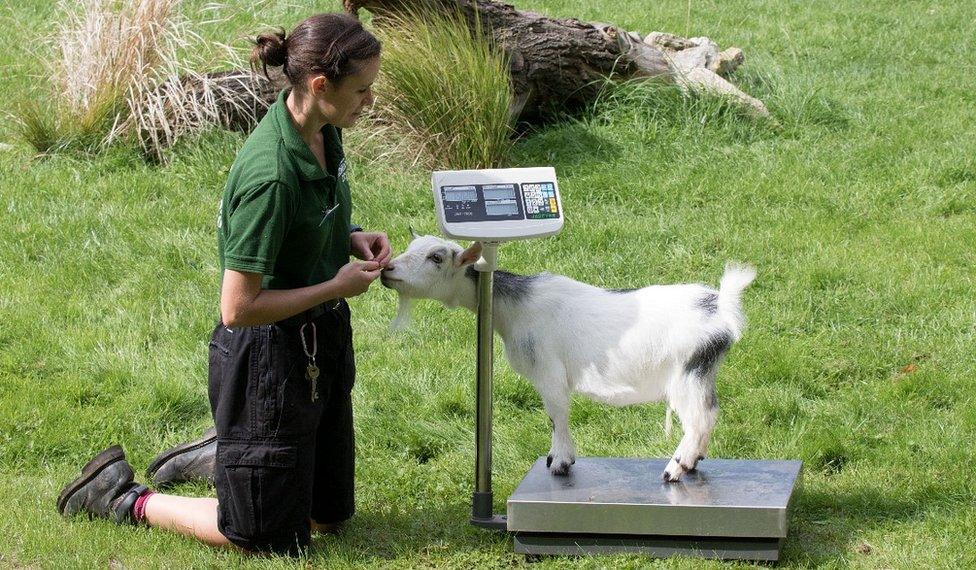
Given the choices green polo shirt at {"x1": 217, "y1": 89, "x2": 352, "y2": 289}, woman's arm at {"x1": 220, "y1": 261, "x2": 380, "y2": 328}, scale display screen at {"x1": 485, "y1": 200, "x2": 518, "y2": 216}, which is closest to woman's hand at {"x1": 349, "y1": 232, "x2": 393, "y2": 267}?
green polo shirt at {"x1": 217, "y1": 89, "x2": 352, "y2": 289}

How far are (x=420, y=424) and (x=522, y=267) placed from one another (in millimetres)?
1801

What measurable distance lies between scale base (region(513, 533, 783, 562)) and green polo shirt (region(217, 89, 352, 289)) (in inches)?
49.1

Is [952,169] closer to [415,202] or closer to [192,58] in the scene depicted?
[415,202]

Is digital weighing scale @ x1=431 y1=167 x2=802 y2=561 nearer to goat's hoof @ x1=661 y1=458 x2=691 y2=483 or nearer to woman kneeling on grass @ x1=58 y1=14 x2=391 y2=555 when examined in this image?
goat's hoof @ x1=661 y1=458 x2=691 y2=483

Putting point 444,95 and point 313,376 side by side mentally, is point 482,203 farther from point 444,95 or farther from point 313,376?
point 444,95

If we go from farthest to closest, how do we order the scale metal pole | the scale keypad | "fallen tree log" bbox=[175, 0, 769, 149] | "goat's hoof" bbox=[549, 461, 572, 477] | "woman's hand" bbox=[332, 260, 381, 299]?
"fallen tree log" bbox=[175, 0, 769, 149], "goat's hoof" bbox=[549, 461, 572, 477], the scale metal pole, the scale keypad, "woman's hand" bbox=[332, 260, 381, 299]

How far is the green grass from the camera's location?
449cm

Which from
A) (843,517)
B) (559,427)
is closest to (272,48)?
(559,427)

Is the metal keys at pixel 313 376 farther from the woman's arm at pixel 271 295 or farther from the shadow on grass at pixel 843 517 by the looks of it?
the shadow on grass at pixel 843 517

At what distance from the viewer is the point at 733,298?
4137mm

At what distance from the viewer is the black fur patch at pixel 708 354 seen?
411cm

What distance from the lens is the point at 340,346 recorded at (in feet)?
13.8

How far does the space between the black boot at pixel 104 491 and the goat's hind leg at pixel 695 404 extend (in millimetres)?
2133

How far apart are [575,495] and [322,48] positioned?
183cm
